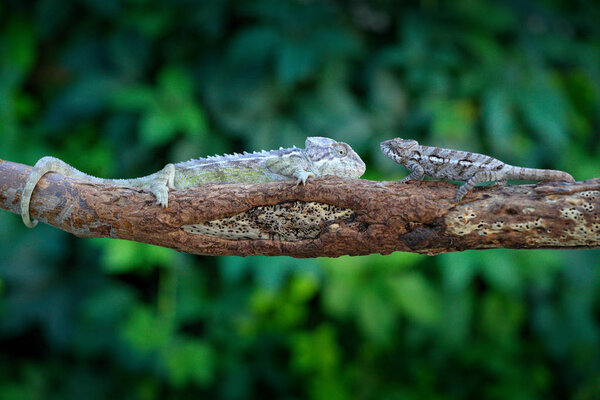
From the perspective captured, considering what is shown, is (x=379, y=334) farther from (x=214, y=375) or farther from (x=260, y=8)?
(x=260, y=8)

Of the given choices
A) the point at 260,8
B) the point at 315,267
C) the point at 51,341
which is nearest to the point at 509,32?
the point at 260,8

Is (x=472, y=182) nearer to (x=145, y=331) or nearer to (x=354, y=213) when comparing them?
(x=354, y=213)

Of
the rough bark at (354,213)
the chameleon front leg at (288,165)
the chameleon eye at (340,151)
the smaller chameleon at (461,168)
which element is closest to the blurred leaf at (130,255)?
the rough bark at (354,213)


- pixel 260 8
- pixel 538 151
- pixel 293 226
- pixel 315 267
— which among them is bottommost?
pixel 293 226

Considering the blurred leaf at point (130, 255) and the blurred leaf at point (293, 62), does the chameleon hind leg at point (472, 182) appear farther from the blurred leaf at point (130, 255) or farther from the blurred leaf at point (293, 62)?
the blurred leaf at point (130, 255)

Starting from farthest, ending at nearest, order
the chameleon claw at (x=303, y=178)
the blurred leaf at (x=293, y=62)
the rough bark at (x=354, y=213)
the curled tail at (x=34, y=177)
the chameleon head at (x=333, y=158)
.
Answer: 1. the blurred leaf at (x=293, y=62)
2. the chameleon head at (x=333, y=158)
3. the curled tail at (x=34, y=177)
4. the chameleon claw at (x=303, y=178)
5. the rough bark at (x=354, y=213)

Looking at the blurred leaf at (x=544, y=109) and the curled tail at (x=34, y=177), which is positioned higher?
the blurred leaf at (x=544, y=109)

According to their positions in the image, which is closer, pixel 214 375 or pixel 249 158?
pixel 249 158
